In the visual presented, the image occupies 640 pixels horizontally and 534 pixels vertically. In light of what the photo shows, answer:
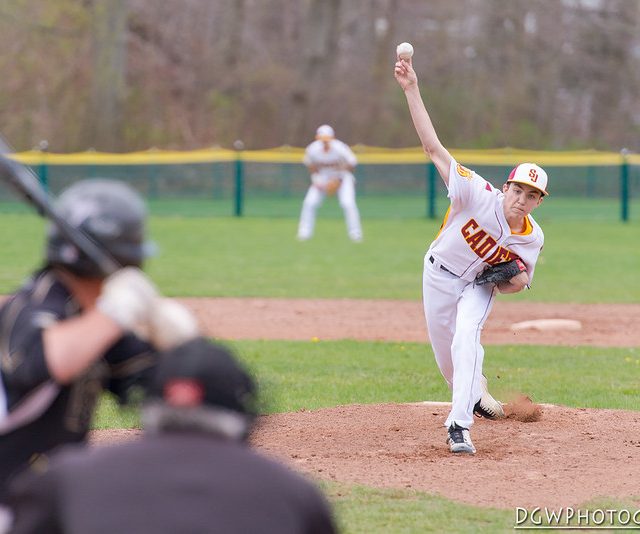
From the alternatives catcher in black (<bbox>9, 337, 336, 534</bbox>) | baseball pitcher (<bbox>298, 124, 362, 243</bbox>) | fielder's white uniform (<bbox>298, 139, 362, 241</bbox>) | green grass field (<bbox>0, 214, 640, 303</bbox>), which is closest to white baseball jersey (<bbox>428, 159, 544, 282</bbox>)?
catcher in black (<bbox>9, 337, 336, 534</bbox>)

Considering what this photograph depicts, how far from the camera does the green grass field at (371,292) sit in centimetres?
568

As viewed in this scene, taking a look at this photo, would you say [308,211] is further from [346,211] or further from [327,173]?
[327,173]

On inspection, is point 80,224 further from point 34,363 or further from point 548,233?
point 548,233

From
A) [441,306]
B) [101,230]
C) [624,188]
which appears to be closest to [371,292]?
[441,306]

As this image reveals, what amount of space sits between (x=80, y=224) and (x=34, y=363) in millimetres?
406

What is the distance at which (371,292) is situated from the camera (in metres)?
14.9

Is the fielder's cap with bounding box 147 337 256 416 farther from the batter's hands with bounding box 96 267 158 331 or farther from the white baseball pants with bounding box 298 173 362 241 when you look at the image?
the white baseball pants with bounding box 298 173 362 241

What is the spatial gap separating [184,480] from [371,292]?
12591 mm

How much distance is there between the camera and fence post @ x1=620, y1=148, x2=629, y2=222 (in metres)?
27.0

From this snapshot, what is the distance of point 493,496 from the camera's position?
571cm

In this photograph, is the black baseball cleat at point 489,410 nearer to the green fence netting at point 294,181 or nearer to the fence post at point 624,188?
the green fence netting at point 294,181

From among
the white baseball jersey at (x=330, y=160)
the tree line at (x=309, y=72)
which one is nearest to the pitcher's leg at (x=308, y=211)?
the white baseball jersey at (x=330, y=160)

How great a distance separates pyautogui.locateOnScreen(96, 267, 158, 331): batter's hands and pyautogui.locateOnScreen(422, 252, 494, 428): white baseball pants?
3.93 m

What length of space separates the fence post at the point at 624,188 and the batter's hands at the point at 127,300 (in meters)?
25.1
